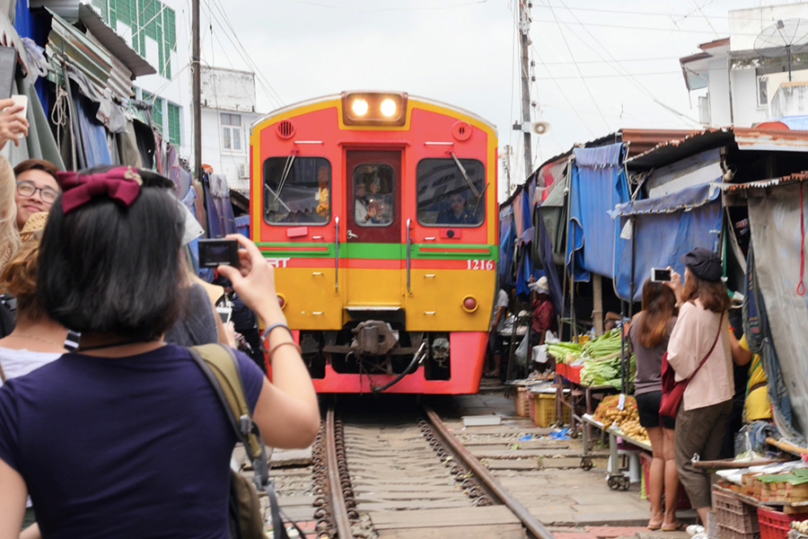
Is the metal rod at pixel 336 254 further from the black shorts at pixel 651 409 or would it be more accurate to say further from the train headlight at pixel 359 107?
the black shorts at pixel 651 409

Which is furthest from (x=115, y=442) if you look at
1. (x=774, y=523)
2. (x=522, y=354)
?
(x=522, y=354)

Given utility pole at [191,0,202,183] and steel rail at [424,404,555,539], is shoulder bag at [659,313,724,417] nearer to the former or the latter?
steel rail at [424,404,555,539]

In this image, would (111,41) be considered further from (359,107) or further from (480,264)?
(480,264)

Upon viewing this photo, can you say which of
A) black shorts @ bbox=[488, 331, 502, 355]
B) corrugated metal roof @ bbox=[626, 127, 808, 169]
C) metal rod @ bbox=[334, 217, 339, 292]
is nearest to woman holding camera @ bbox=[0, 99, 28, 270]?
corrugated metal roof @ bbox=[626, 127, 808, 169]

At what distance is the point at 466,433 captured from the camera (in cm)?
950

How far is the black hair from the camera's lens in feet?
5.38

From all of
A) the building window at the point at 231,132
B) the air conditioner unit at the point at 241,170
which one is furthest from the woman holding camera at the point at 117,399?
the building window at the point at 231,132

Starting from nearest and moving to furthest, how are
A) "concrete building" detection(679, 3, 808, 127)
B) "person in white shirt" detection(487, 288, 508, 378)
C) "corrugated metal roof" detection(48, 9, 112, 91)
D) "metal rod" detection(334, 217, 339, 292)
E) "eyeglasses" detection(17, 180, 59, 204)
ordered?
"eyeglasses" detection(17, 180, 59, 204) < "corrugated metal roof" detection(48, 9, 112, 91) < "metal rod" detection(334, 217, 339, 292) < "person in white shirt" detection(487, 288, 508, 378) < "concrete building" detection(679, 3, 808, 127)

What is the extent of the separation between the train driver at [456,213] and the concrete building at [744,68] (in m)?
22.2

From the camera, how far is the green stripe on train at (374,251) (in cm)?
959

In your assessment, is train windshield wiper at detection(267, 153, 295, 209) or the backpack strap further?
train windshield wiper at detection(267, 153, 295, 209)

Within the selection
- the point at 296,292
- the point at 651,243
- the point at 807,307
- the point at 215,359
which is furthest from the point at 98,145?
the point at 215,359

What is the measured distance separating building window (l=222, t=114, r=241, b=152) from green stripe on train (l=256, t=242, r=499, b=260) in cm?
3316

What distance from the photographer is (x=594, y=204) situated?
A: 9.70 m
